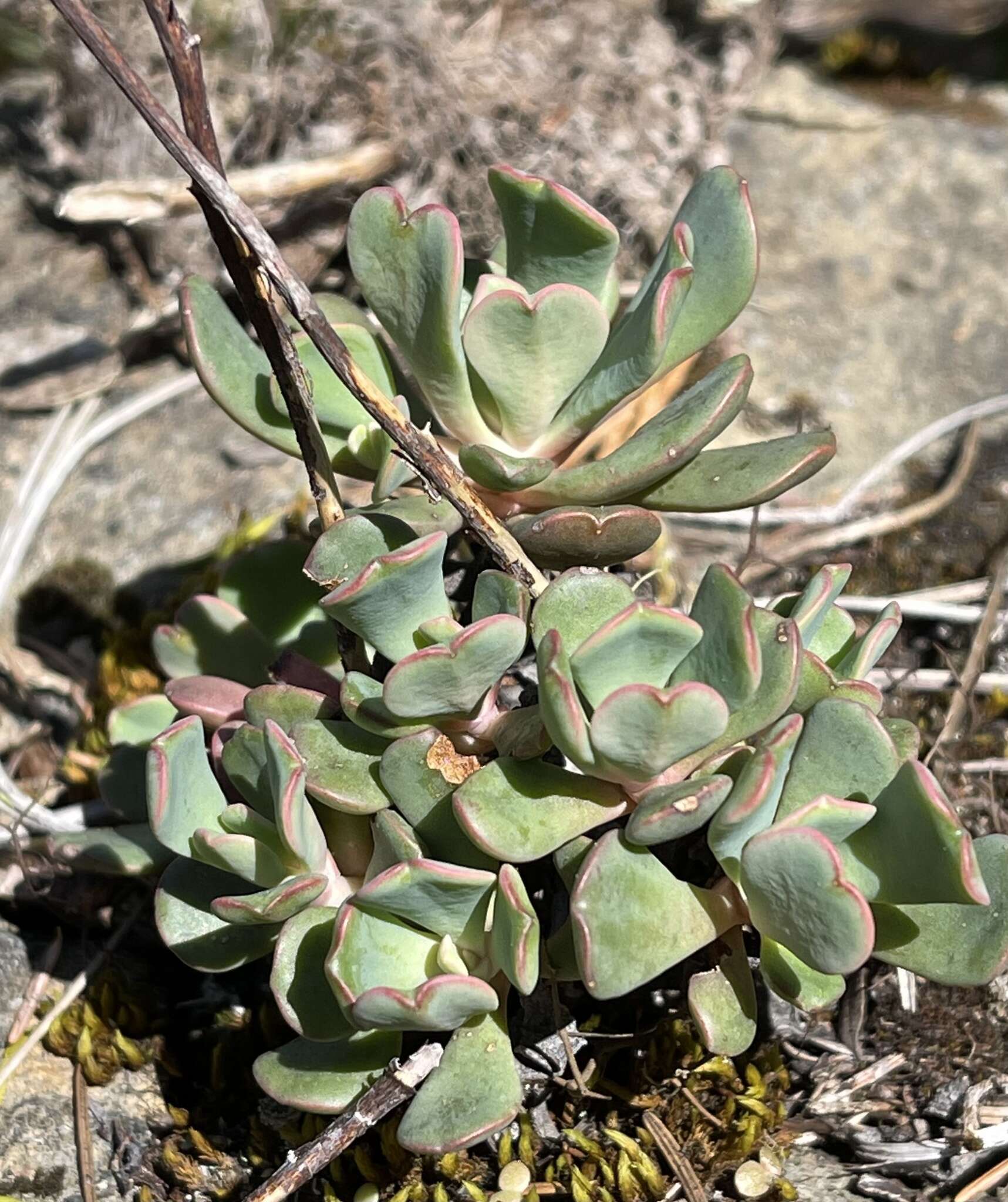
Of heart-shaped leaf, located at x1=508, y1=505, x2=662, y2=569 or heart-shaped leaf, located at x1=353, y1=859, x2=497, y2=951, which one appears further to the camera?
heart-shaped leaf, located at x1=508, y1=505, x2=662, y2=569

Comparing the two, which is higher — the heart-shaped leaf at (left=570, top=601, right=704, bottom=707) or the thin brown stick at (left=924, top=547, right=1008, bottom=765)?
the heart-shaped leaf at (left=570, top=601, right=704, bottom=707)

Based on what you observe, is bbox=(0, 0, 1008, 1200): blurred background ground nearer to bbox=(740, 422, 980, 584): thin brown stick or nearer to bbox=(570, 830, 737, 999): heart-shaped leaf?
bbox=(740, 422, 980, 584): thin brown stick

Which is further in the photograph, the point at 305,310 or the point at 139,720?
the point at 139,720

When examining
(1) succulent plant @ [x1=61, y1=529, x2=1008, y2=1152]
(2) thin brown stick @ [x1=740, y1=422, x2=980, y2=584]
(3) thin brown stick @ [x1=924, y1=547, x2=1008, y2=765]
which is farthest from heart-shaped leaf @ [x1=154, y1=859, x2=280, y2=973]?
(2) thin brown stick @ [x1=740, y1=422, x2=980, y2=584]

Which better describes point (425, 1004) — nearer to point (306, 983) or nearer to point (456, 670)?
point (306, 983)

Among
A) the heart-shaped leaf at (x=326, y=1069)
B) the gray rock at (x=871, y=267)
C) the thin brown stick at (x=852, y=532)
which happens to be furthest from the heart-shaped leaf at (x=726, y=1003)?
the gray rock at (x=871, y=267)

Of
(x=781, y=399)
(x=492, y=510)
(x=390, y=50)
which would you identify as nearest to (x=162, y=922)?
(x=492, y=510)

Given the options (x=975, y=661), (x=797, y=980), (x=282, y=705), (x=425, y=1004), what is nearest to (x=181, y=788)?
(x=282, y=705)
